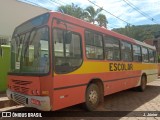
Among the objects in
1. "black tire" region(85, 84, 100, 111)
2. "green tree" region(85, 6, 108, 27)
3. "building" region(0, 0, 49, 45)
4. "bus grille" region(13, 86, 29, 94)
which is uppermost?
"green tree" region(85, 6, 108, 27)

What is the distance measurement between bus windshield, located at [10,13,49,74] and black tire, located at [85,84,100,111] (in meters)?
2.05

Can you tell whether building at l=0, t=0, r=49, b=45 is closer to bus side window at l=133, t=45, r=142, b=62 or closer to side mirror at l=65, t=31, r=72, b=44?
bus side window at l=133, t=45, r=142, b=62

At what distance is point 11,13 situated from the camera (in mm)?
14992

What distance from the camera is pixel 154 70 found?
14938 mm

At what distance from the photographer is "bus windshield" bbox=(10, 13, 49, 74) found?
586cm

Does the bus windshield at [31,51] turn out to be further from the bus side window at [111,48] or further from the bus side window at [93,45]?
the bus side window at [111,48]

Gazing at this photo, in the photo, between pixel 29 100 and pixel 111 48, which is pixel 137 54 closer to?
pixel 111 48

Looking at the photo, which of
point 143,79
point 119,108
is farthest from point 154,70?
point 119,108

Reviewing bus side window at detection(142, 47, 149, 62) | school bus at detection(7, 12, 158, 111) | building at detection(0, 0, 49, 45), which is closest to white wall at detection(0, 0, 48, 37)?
building at detection(0, 0, 49, 45)

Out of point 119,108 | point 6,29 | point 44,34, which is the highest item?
point 6,29

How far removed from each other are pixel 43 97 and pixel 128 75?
5.77m

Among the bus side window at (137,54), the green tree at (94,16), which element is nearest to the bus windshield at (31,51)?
the bus side window at (137,54)

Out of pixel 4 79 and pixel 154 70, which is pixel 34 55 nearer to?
pixel 4 79

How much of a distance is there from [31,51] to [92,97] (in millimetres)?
2613
